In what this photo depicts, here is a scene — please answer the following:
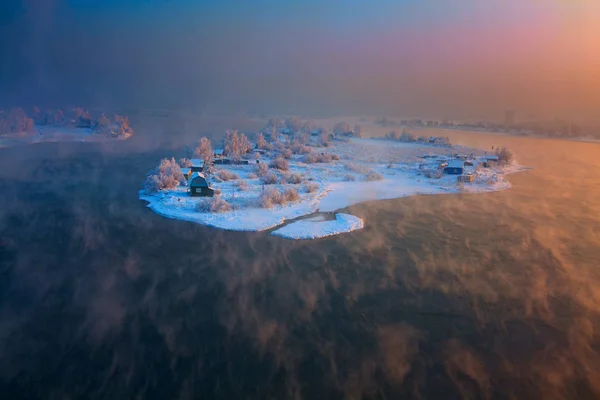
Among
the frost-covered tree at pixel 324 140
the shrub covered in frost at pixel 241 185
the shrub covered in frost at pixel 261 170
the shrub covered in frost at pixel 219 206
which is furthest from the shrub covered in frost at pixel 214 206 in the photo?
the frost-covered tree at pixel 324 140

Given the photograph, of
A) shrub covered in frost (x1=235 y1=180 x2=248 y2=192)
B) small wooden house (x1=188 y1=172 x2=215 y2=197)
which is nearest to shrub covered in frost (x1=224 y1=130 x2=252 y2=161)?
shrub covered in frost (x1=235 y1=180 x2=248 y2=192)

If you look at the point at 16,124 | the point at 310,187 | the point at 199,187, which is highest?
the point at 199,187

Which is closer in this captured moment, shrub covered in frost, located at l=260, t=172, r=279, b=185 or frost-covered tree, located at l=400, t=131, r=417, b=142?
shrub covered in frost, located at l=260, t=172, r=279, b=185

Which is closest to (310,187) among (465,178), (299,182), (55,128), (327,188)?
(327,188)

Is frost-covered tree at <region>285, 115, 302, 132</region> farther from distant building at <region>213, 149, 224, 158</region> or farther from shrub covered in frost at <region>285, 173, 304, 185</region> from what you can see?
shrub covered in frost at <region>285, 173, 304, 185</region>

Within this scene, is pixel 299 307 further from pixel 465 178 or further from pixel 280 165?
pixel 280 165
